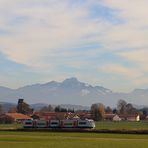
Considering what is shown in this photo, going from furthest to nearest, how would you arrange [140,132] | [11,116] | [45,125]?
[11,116] → [45,125] → [140,132]

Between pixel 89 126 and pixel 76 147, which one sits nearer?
pixel 76 147

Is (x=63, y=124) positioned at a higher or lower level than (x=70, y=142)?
higher

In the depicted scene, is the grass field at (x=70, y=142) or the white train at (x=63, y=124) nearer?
the grass field at (x=70, y=142)

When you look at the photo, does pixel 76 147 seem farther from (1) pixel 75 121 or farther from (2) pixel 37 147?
(1) pixel 75 121

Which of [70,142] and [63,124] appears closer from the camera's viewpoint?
[70,142]

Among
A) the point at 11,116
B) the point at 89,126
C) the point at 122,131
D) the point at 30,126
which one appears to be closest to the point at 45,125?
the point at 30,126

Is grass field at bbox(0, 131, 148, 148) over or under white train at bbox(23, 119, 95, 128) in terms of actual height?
under

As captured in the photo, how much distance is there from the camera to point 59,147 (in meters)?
43.8

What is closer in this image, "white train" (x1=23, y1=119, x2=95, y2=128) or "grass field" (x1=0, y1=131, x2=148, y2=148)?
"grass field" (x1=0, y1=131, x2=148, y2=148)

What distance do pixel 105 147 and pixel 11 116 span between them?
519 feet

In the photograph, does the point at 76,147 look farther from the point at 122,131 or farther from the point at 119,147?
the point at 122,131

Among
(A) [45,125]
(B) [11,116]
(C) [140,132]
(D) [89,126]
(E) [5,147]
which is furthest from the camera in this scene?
(B) [11,116]

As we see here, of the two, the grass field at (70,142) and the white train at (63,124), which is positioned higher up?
the white train at (63,124)

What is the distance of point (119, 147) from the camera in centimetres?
4497
